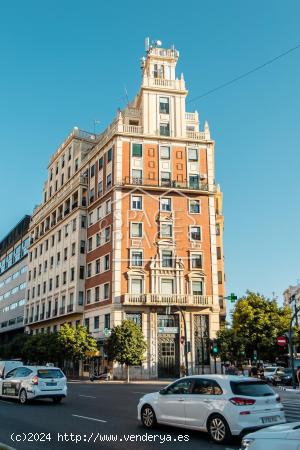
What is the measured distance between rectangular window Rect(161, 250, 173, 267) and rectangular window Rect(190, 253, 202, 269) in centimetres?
219

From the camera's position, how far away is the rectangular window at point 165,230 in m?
48.7

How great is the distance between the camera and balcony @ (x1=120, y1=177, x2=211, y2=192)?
4950 cm

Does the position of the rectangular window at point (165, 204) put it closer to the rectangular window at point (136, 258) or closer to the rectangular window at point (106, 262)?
the rectangular window at point (136, 258)

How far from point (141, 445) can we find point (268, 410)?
2.81m

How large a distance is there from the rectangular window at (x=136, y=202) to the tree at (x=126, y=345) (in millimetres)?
12398

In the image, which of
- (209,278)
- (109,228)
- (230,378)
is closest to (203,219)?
(209,278)

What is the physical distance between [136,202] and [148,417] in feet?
126

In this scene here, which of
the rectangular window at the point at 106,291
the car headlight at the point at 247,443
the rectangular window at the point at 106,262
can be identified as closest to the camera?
the car headlight at the point at 247,443

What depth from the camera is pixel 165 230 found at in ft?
161

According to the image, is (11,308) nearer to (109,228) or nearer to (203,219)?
(109,228)

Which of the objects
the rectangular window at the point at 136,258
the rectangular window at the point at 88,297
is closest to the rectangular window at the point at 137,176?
the rectangular window at the point at 136,258

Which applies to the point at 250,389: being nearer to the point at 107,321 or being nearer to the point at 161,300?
the point at 161,300

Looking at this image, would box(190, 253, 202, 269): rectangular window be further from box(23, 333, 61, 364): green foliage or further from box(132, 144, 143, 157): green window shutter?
box(23, 333, 61, 364): green foliage

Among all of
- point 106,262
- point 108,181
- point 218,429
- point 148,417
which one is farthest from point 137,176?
point 218,429
